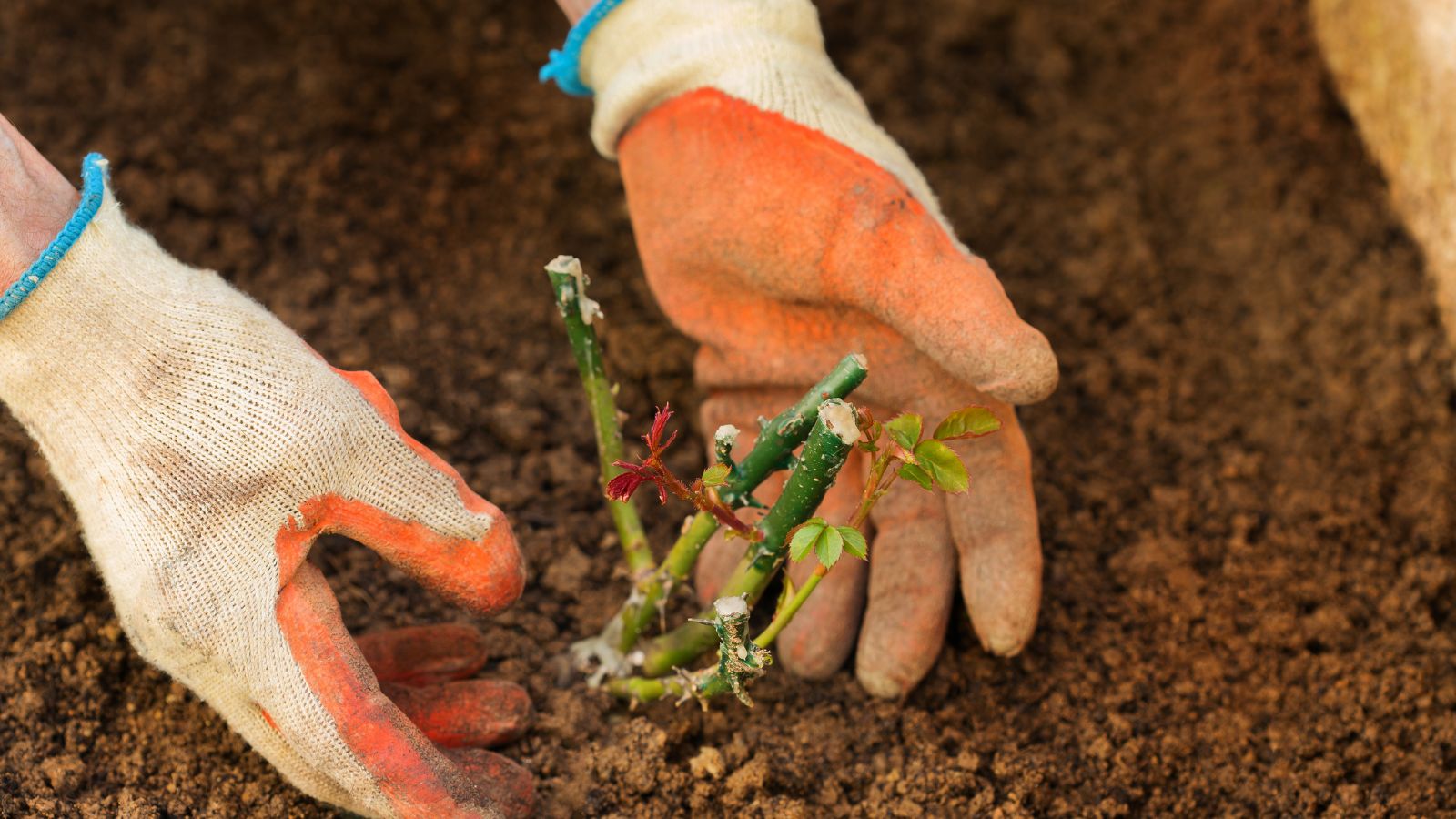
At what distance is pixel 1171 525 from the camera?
1.72 m

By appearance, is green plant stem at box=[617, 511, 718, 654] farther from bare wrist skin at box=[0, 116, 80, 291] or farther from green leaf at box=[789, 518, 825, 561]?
bare wrist skin at box=[0, 116, 80, 291]

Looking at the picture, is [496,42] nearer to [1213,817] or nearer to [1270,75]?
[1270,75]

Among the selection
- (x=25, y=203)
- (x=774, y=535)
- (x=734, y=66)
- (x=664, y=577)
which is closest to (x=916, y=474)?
(x=774, y=535)

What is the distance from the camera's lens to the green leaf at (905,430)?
1.11 m

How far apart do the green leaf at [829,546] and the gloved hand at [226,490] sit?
0.39 metres

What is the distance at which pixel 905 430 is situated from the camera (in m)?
1.13

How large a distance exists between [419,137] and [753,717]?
119cm

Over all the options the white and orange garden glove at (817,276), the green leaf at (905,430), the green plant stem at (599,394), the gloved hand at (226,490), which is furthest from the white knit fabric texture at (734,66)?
the gloved hand at (226,490)

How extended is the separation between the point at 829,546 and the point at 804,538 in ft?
0.07

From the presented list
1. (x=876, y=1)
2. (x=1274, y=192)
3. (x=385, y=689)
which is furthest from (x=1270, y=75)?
(x=385, y=689)

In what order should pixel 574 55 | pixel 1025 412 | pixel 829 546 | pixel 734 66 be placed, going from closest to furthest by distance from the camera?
pixel 829 546 < pixel 734 66 < pixel 574 55 < pixel 1025 412

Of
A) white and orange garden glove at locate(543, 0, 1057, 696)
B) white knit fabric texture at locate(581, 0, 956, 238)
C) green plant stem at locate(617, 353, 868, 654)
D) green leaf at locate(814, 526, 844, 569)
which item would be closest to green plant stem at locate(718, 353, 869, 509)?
green plant stem at locate(617, 353, 868, 654)

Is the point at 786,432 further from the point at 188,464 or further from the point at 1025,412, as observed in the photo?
the point at 1025,412

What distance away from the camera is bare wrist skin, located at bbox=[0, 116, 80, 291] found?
3.95 feet
